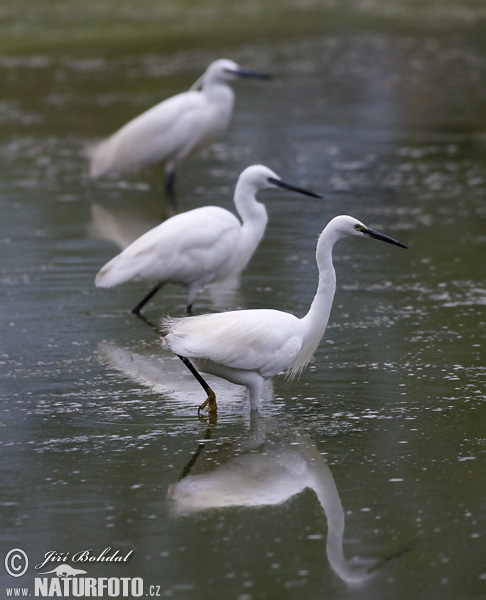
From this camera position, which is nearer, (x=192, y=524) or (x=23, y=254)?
(x=192, y=524)

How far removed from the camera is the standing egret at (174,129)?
12.4 meters

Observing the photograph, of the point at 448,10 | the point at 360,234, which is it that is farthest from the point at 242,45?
the point at 360,234

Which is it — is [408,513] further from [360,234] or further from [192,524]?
[360,234]

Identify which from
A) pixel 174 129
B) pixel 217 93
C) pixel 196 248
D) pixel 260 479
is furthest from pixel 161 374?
pixel 217 93

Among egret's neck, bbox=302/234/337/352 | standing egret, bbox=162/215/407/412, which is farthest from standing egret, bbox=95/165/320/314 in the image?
egret's neck, bbox=302/234/337/352

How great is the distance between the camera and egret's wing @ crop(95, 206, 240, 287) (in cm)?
779

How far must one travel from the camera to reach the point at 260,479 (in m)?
5.31

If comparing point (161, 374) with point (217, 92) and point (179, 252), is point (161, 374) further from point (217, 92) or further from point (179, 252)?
point (217, 92)

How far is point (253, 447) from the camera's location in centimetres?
566

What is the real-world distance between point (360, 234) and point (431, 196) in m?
5.54

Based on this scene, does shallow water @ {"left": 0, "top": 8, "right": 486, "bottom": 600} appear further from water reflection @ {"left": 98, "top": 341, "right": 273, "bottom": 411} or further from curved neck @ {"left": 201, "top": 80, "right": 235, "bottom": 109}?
curved neck @ {"left": 201, "top": 80, "right": 235, "bottom": 109}

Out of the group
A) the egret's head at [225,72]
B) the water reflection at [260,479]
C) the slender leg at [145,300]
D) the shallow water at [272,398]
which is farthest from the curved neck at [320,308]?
the egret's head at [225,72]

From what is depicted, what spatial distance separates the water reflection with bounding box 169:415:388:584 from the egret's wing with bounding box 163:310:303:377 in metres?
0.37

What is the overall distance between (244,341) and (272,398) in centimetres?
65
